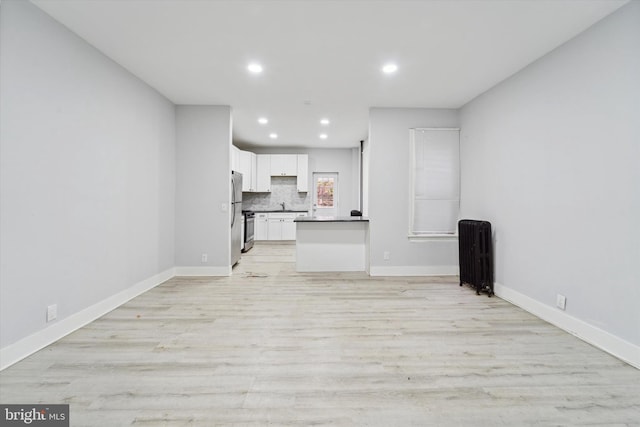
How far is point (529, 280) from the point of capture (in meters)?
3.02

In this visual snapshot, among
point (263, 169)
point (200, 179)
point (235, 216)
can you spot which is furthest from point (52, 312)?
point (263, 169)

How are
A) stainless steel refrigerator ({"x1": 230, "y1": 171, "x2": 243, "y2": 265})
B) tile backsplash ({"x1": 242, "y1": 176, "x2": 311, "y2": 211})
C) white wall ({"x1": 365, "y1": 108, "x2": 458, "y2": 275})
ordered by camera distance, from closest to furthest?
white wall ({"x1": 365, "y1": 108, "x2": 458, "y2": 275}), stainless steel refrigerator ({"x1": 230, "y1": 171, "x2": 243, "y2": 265}), tile backsplash ({"x1": 242, "y1": 176, "x2": 311, "y2": 211})

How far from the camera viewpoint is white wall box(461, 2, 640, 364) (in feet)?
6.83

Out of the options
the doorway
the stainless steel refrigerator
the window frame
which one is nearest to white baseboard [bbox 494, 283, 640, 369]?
the window frame

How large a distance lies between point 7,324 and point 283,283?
8.99ft

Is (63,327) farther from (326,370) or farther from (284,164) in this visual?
(284,164)

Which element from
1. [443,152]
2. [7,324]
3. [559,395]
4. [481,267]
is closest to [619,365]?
[559,395]

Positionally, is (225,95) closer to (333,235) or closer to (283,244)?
(333,235)

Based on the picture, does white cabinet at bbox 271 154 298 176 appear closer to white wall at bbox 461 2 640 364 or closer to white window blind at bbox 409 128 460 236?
white window blind at bbox 409 128 460 236

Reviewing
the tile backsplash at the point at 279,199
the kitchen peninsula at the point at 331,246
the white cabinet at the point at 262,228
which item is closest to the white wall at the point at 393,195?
the kitchen peninsula at the point at 331,246

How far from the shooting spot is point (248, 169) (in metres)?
7.35

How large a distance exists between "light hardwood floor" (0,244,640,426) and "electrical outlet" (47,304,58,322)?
0.71ft

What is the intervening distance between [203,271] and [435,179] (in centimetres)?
407

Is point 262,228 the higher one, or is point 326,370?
point 262,228
